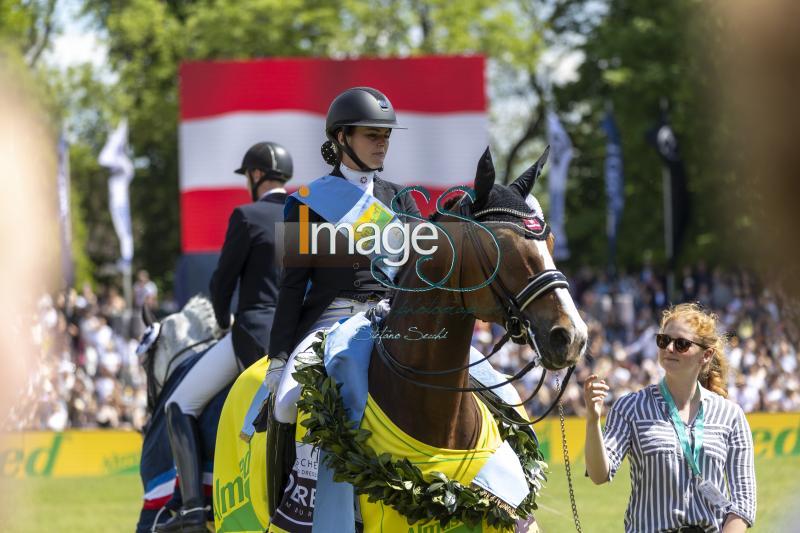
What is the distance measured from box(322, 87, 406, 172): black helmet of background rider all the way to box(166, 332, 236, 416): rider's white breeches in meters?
2.48

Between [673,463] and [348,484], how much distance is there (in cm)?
144

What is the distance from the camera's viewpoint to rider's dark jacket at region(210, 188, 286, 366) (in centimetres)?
685

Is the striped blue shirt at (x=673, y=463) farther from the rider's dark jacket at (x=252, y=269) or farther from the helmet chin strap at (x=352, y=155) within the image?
the rider's dark jacket at (x=252, y=269)

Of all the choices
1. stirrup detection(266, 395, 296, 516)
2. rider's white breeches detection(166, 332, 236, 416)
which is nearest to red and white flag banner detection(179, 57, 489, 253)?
rider's white breeches detection(166, 332, 236, 416)

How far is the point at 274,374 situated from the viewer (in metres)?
4.98

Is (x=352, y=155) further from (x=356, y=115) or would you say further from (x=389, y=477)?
(x=389, y=477)

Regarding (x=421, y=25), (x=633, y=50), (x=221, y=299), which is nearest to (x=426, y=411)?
(x=221, y=299)

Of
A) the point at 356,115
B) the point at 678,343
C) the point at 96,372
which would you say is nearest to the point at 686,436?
the point at 678,343

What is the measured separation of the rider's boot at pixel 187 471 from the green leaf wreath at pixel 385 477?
2.82m

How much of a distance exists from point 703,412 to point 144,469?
14.5 ft

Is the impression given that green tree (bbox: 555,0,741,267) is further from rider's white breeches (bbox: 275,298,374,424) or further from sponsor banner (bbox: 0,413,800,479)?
rider's white breeches (bbox: 275,298,374,424)

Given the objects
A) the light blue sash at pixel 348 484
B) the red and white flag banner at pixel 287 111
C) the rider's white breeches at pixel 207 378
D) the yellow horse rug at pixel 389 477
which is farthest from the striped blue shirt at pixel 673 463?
the red and white flag banner at pixel 287 111

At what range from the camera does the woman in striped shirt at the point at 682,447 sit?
4809mm

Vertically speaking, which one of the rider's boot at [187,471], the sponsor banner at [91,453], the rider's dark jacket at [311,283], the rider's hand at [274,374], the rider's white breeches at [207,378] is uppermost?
the rider's dark jacket at [311,283]
